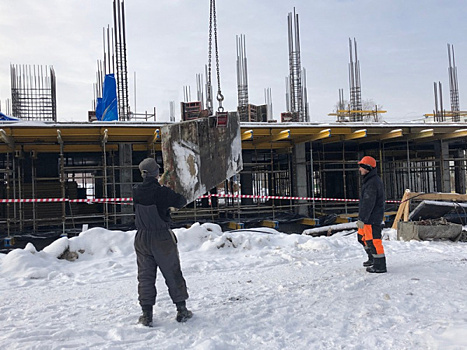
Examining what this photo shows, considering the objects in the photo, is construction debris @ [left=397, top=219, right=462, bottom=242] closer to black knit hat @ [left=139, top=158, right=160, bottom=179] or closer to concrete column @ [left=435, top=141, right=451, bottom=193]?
black knit hat @ [left=139, top=158, right=160, bottom=179]

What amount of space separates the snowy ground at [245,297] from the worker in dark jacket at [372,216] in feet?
0.87

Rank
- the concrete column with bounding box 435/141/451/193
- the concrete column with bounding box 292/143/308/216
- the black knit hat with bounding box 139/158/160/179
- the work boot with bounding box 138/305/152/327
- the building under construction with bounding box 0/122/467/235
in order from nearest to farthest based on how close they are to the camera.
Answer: the work boot with bounding box 138/305/152/327, the black knit hat with bounding box 139/158/160/179, the building under construction with bounding box 0/122/467/235, the concrete column with bounding box 292/143/308/216, the concrete column with bounding box 435/141/451/193

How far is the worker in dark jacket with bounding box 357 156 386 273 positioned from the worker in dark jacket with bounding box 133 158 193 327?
304cm

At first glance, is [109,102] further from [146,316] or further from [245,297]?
[146,316]

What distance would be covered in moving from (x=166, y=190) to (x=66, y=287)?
254cm

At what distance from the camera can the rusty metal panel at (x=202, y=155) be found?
5.91m

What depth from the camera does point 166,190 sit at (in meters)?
4.05

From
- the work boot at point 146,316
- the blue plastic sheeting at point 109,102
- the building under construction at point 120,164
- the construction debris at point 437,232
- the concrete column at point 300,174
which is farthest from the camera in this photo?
the concrete column at point 300,174

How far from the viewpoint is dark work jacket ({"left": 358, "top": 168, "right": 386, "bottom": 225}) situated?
5947 mm

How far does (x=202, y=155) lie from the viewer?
6020 mm

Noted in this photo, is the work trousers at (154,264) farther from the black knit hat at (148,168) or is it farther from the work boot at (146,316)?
the black knit hat at (148,168)

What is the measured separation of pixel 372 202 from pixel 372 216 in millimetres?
210

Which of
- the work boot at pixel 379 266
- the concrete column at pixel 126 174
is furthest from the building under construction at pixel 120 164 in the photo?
the work boot at pixel 379 266

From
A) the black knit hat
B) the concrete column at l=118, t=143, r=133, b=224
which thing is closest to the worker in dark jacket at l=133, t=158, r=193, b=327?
the black knit hat
